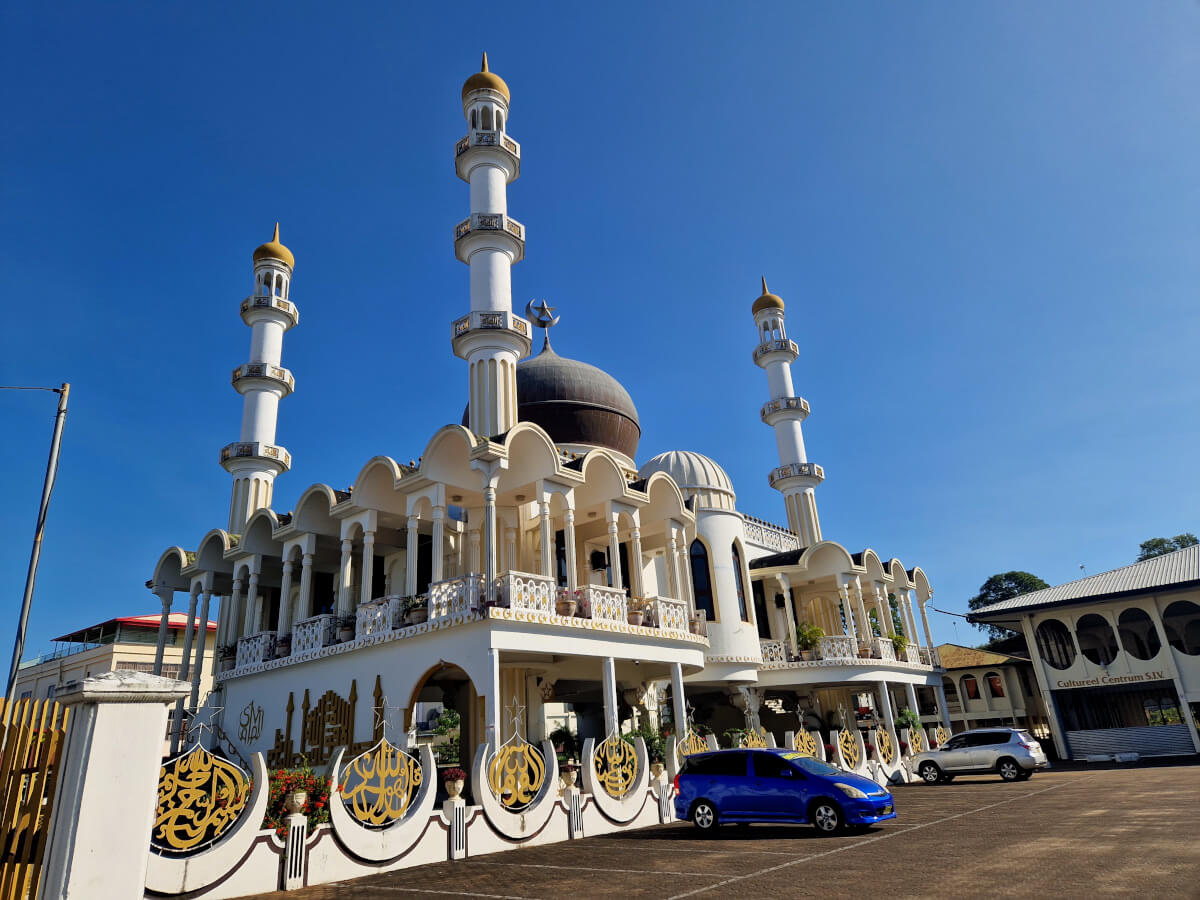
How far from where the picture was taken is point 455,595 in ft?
54.2

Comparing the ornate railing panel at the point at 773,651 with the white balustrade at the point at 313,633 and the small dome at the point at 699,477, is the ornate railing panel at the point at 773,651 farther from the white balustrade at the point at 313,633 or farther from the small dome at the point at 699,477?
the white balustrade at the point at 313,633

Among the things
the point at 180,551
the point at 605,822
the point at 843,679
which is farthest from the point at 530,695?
the point at 180,551

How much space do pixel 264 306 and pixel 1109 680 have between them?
34835mm

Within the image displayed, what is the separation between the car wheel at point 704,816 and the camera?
13203 mm

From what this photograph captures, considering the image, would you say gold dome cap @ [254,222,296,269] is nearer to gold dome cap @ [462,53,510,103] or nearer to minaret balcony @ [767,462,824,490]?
gold dome cap @ [462,53,510,103]

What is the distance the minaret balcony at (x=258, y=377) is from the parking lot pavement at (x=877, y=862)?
23.1 m

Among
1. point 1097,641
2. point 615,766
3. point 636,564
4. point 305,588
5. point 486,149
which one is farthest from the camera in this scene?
point 1097,641

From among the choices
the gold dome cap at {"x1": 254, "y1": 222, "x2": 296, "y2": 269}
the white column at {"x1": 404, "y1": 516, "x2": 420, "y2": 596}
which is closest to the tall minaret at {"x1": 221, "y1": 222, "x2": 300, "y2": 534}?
the gold dome cap at {"x1": 254, "y1": 222, "x2": 296, "y2": 269}

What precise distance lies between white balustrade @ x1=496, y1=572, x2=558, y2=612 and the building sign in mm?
23713

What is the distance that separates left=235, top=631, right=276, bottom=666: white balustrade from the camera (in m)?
21.8

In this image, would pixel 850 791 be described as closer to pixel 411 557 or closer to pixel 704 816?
pixel 704 816

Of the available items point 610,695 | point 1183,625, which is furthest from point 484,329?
point 1183,625

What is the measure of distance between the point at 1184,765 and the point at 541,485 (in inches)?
832

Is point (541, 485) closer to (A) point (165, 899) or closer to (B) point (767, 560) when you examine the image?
(A) point (165, 899)
